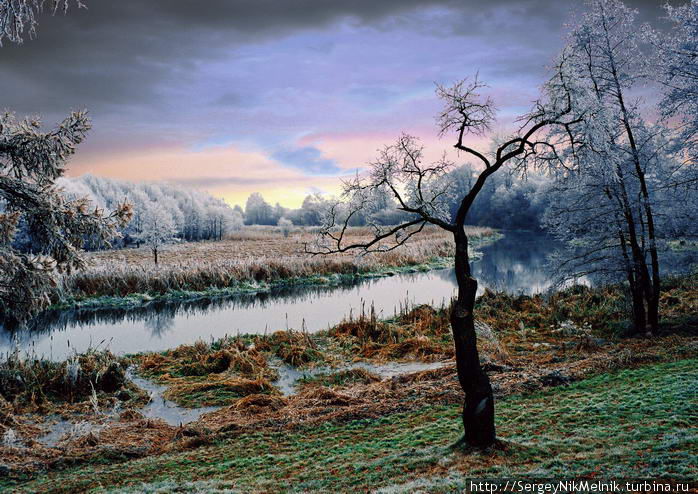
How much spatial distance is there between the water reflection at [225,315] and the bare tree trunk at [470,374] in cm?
893

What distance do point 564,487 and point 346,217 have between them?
15.5 ft

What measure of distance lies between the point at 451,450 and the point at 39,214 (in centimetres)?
883

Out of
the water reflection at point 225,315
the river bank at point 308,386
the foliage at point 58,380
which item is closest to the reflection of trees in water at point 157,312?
the water reflection at point 225,315

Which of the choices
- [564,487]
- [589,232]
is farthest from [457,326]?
[589,232]

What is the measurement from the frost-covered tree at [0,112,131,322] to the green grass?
15.4ft

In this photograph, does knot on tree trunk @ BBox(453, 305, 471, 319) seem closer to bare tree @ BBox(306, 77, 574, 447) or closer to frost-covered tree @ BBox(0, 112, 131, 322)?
bare tree @ BBox(306, 77, 574, 447)

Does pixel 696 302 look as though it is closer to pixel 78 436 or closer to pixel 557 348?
pixel 557 348

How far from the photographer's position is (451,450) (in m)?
5.56

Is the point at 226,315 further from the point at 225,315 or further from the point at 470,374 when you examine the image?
the point at 470,374

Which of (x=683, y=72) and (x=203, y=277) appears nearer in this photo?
(x=683, y=72)

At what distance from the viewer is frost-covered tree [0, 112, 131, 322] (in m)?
9.30

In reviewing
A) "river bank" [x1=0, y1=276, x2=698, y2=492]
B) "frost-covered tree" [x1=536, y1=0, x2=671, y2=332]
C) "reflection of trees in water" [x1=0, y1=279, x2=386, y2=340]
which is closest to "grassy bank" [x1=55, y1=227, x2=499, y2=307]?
"reflection of trees in water" [x1=0, y1=279, x2=386, y2=340]

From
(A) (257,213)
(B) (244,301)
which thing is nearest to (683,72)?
(B) (244,301)

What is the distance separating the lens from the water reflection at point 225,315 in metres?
16.2
